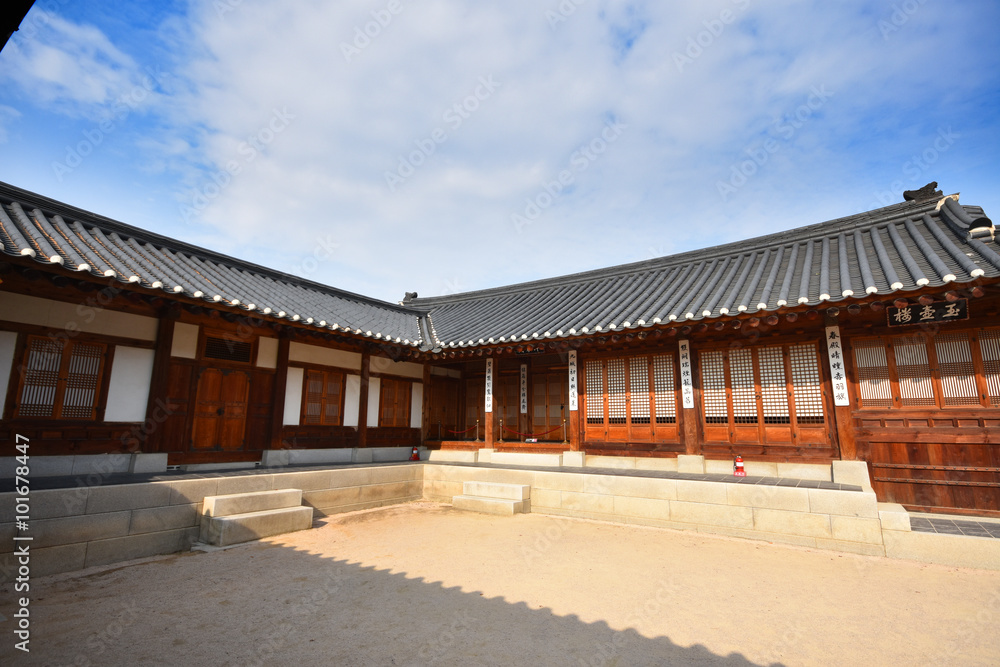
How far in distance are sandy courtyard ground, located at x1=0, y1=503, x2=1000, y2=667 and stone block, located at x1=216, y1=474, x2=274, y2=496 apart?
3.81ft

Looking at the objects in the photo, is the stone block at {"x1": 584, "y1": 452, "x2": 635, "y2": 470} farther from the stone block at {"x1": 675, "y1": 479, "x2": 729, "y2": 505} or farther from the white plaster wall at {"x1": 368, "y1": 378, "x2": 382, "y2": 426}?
the white plaster wall at {"x1": 368, "y1": 378, "x2": 382, "y2": 426}

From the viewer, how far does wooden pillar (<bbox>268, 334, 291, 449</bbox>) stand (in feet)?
33.6

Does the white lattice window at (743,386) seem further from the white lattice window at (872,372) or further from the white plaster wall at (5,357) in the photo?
the white plaster wall at (5,357)

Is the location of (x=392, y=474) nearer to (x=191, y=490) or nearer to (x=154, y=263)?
(x=191, y=490)

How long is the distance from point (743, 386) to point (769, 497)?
2.62 m

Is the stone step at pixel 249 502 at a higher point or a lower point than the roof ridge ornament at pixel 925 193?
lower

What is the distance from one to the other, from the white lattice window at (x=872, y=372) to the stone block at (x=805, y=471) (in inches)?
53.0

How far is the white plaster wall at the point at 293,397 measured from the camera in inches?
417

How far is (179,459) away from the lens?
872 cm

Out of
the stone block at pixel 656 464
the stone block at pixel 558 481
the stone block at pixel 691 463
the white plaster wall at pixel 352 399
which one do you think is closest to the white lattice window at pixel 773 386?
the stone block at pixel 691 463

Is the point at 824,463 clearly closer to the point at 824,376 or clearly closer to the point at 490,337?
the point at 824,376

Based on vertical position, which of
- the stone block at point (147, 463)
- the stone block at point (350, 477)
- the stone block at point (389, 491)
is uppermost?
the stone block at point (147, 463)

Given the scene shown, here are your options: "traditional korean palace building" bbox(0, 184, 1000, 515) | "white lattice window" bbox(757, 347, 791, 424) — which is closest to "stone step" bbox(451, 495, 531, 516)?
"traditional korean palace building" bbox(0, 184, 1000, 515)

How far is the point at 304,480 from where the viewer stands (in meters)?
9.02
